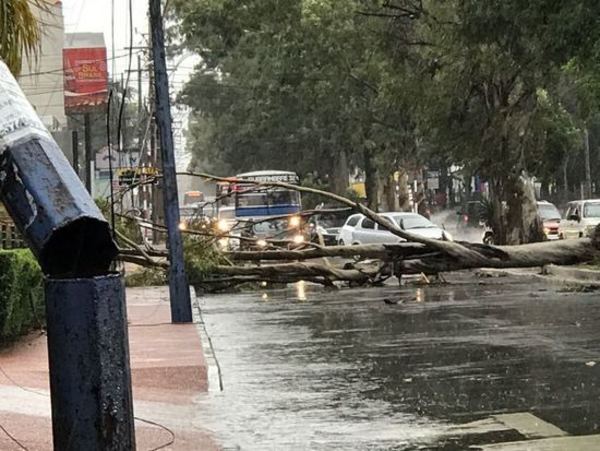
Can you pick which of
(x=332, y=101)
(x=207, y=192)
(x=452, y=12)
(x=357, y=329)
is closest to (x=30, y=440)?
(x=357, y=329)

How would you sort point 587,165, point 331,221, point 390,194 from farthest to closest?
point 587,165
point 331,221
point 390,194

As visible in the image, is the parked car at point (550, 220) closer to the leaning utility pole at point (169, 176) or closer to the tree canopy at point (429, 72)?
the tree canopy at point (429, 72)

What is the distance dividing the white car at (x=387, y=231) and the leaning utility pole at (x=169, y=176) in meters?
15.3

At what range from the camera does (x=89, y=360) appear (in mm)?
2787

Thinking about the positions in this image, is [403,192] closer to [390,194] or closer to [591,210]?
[390,194]

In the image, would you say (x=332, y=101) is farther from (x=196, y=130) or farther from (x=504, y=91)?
(x=196, y=130)

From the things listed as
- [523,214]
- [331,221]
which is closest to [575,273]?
[523,214]

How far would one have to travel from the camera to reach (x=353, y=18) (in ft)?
117

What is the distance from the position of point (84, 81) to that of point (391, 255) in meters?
34.8

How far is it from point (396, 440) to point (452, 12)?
21.0 m

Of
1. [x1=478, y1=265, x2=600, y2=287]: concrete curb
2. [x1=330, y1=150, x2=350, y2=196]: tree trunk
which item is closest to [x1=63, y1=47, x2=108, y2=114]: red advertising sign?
[x1=330, y1=150, x2=350, y2=196]: tree trunk

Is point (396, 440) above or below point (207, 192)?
below

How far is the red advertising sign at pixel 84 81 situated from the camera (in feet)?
162

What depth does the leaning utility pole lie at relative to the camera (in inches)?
636
